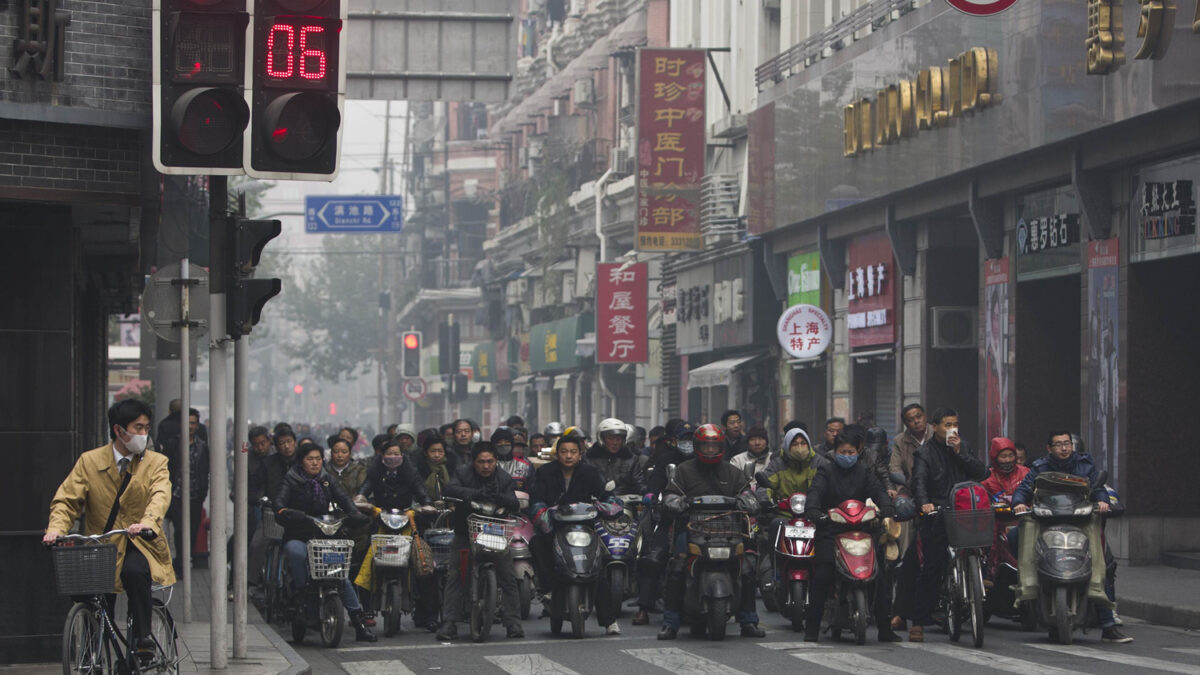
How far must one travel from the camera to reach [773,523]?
14672mm

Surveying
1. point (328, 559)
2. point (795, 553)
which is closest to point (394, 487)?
point (328, 559)

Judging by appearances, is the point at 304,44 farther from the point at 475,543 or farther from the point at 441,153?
the point at 441,153

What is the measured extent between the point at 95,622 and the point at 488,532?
526cm

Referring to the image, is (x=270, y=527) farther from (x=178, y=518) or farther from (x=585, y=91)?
(x=585, y=91)

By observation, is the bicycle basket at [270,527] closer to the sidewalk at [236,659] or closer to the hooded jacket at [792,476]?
the sidewalk at [236,659]

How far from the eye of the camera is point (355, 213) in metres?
48.9

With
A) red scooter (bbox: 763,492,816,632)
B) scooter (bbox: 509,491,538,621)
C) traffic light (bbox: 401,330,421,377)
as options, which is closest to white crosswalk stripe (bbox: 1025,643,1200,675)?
red scooter (bbox: 763,492,816,632)

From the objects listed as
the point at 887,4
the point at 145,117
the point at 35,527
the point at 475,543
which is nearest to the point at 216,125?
the point at 145,117

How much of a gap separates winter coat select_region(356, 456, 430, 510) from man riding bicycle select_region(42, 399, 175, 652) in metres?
5.70

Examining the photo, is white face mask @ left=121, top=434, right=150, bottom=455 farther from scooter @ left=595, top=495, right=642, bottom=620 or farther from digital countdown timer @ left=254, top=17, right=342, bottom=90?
scooter @ left=595, top=495, right=642, bottom=620

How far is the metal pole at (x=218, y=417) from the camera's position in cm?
1148

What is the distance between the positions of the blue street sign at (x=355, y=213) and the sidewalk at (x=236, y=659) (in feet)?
107

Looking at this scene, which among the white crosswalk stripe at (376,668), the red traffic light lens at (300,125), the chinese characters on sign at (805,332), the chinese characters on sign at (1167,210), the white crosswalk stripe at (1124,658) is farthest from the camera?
the chinese characters on sign at (805,332)

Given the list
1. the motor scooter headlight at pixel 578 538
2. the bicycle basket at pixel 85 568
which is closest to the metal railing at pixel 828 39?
the motor scooter headlight at pixel 578 538
